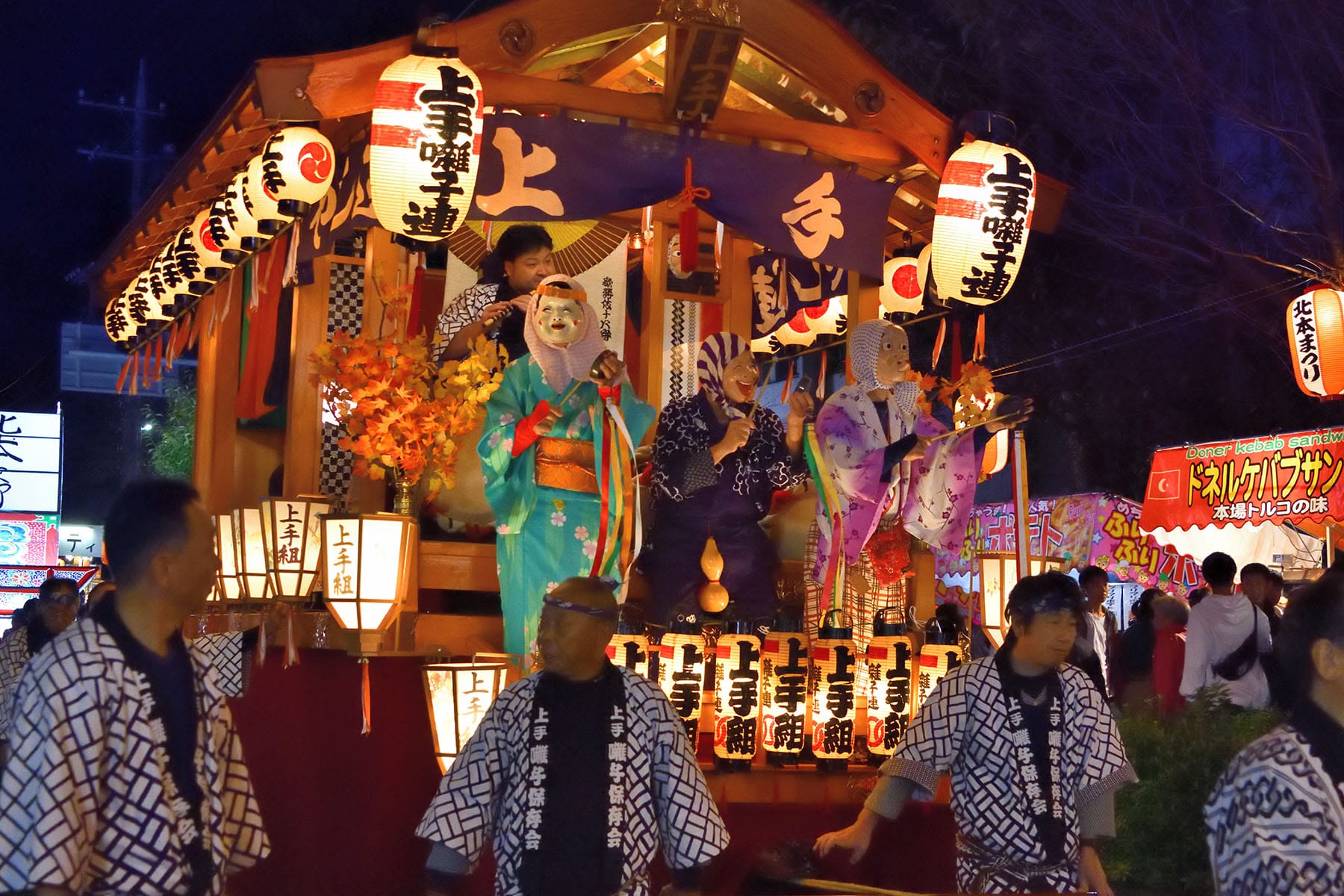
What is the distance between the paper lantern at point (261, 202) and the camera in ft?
29.2

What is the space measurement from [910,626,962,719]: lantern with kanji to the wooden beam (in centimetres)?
439

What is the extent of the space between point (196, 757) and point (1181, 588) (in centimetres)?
1915

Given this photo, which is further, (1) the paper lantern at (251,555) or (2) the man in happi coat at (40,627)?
(2) the man in happi coat at (40,627)

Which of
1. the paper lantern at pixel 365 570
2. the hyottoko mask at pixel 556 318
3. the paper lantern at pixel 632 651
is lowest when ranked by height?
the paper lantern at pixel 632 651

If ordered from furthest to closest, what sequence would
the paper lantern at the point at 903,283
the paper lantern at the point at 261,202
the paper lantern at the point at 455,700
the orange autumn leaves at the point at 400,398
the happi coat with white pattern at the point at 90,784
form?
the paper lantern at the point at 903,283 < the paper lantern at the point at 261,202 < the orange autumn leaves at the point at 400,398 < the paper lantern at the point at 455,700 < the happi coat with white pattern at the point at 90,784

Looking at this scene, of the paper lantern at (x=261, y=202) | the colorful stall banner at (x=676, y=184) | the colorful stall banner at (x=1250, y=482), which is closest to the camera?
the colorful stall banner at (x=676, y=184)

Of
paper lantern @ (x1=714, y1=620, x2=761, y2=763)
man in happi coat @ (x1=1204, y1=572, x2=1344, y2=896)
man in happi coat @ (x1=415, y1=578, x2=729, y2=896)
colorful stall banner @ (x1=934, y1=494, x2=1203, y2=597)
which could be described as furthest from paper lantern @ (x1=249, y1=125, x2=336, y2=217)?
colorful stall banner @ (x1=934, y1=494, x2=1203, y2=597)

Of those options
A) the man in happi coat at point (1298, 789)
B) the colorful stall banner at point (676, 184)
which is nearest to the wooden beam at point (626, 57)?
the colorful stall banner at point (676, 184)

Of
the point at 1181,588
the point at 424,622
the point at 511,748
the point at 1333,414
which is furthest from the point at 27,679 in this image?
the point at 1333,414

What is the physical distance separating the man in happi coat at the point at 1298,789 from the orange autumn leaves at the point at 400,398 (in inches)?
206

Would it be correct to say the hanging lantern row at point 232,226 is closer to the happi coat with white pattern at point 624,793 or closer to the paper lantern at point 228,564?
the paper lantern at point 228,564

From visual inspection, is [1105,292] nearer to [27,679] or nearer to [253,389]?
[253,389]

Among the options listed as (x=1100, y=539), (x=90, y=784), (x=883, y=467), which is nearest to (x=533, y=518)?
(x=883, y=467)

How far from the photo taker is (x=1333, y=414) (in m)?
20.4
